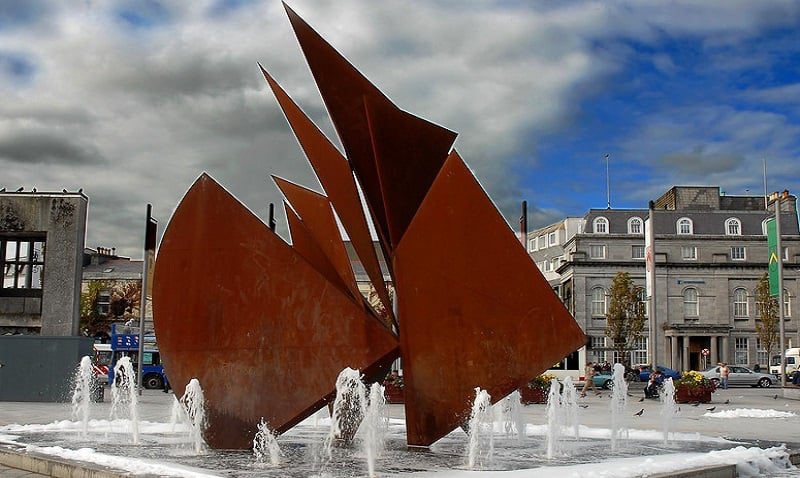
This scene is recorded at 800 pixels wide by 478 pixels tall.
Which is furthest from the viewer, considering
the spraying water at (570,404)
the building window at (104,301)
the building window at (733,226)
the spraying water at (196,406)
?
the building window at (733,226)

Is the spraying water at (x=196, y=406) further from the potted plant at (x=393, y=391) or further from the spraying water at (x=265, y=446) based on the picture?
the potted plant at (x=393, y=391)

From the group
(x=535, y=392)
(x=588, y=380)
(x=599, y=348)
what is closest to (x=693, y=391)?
(x=535, y=392)

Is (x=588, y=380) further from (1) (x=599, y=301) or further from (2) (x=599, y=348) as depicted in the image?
(1) (x=599, y=301)

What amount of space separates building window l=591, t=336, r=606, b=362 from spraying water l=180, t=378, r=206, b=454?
50283 mm

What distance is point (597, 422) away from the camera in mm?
18719

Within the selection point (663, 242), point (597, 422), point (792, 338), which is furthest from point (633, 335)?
point (597, 422)

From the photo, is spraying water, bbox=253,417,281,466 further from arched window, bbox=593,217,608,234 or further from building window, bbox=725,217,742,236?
building window, bbox=725,217,742,236

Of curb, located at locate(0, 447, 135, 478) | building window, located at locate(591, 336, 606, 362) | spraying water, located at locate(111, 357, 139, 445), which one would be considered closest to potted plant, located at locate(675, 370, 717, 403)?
spraying water, located at locate(111, 357, 139, 445)

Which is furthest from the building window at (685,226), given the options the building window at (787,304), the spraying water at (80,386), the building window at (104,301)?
the spraying water at (80,386)

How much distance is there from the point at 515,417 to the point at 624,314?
127ft

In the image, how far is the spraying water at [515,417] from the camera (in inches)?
564

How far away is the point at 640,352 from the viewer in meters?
58.9

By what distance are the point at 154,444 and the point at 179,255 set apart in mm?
3212

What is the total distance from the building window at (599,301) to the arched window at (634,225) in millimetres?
4950
